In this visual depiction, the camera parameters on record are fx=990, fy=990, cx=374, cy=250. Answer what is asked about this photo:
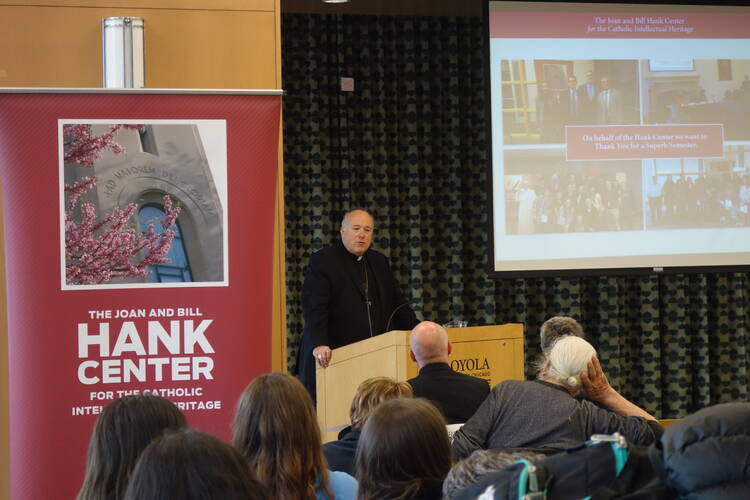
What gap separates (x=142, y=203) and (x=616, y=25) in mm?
3419

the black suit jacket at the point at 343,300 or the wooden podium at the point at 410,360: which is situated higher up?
the black suit jacket at the point at 343,300

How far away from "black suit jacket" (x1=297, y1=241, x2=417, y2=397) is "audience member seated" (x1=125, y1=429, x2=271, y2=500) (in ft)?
12.3

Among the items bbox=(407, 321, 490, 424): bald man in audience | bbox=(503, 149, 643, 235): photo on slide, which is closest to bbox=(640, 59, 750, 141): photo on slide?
bbox=(503, 149, 643, 235): photo on slide

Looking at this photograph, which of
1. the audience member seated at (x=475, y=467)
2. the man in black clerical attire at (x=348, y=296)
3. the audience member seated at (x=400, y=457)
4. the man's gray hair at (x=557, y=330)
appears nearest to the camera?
the audience member seated at (x=475, y=467)

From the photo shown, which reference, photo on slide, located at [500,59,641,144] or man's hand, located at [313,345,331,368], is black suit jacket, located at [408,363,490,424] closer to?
man's hand, located at [313,345,331,368]

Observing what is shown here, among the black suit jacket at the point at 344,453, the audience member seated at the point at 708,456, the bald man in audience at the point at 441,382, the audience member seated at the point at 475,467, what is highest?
the audience member seated at the point at 708,456

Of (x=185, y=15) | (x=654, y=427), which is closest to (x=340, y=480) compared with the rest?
(x=654, y=427)

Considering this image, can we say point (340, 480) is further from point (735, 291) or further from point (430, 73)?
point (735, 291)

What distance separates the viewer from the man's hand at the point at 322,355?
455cm

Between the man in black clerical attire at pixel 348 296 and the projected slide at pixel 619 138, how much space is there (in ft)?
2.65

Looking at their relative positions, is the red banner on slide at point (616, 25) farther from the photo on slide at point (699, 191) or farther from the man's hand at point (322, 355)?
the man's hand at point (322, 355)

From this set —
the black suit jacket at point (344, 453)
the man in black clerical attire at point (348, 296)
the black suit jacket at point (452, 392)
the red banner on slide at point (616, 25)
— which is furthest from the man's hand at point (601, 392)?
the red banner on slide at point (616, 25)

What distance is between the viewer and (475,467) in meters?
1.54

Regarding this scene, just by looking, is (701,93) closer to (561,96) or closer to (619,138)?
(619,138)
